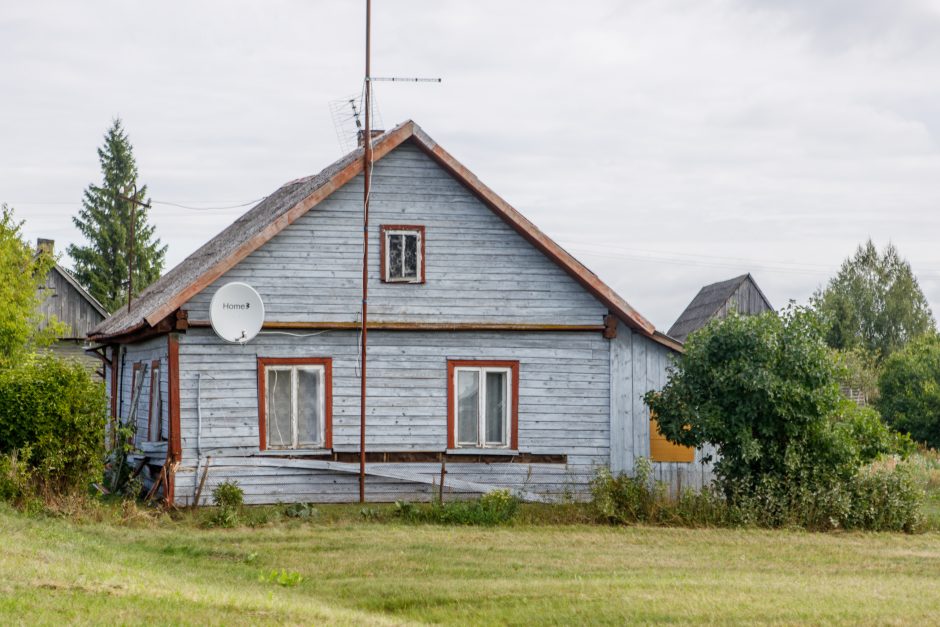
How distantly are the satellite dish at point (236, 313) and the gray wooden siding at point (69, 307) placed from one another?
102ft

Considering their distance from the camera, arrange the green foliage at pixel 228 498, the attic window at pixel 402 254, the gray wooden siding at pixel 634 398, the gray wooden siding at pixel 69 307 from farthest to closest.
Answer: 1. the gray wooden siding at pixel 69 307
2. the gray wooden siding at pixel 634 398
3. the attic window at pixel 402 254
4. the green foliage at pixel 228 498

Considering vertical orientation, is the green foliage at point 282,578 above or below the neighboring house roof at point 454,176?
below

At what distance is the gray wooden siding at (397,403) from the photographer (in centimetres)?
1897

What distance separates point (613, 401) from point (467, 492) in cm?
295

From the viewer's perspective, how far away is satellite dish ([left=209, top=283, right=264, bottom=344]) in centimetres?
1852

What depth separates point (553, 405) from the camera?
20.2 meters

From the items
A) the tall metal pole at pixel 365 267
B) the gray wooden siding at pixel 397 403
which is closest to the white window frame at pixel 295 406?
the gray wooden siding at pixel 397 403

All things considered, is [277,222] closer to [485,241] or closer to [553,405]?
[485,241]

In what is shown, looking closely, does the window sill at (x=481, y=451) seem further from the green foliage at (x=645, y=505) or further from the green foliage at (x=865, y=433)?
the green foliage at (x=865, y=433)

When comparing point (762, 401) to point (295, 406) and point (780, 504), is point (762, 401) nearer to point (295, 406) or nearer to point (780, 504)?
point (780, 504)

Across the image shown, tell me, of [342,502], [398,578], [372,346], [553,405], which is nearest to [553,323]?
[553,405]

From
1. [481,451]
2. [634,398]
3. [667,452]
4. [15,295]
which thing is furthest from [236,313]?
[15,295]

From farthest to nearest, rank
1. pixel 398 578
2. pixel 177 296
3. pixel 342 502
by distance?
pixel 342 502
pixel 177 296
pixel 398 578

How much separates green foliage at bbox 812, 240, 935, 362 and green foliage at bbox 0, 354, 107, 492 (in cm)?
5388
